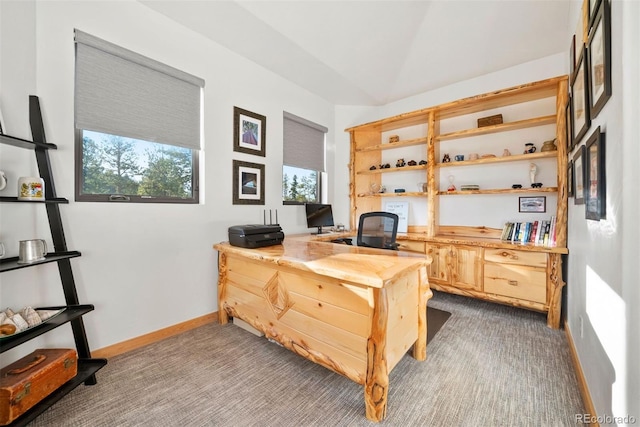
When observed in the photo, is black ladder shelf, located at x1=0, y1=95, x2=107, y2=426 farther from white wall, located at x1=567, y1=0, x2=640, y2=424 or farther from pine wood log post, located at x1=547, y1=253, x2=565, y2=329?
pine wood log post, located at x1=547, y1=253, x2=565, y2=329

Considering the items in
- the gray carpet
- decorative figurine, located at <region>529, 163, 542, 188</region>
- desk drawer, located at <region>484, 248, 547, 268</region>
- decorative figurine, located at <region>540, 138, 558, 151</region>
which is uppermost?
decorative figurine, located at <region>540, 138, 558, 151</region>

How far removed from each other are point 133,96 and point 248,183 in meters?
1.26

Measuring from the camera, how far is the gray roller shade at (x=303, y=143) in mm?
3460

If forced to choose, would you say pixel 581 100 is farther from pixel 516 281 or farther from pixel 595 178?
pixel 516 281

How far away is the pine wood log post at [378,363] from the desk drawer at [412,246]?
6.92 ft

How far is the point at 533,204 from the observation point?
2.92 metres

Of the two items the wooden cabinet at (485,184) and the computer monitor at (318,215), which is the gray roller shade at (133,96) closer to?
the computer monitor at (318,215)

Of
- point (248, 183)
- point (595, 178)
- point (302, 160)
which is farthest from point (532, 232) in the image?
point (248, 183)

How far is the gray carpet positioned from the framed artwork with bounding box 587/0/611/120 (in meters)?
1.67

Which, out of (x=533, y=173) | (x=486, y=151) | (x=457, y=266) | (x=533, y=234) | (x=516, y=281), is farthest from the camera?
(x=486, y=151)

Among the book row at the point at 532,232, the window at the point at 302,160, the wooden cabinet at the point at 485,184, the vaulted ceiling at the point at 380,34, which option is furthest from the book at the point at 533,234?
the window at the point at 302,160

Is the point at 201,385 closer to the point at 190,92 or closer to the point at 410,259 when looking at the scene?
the point at 410,259

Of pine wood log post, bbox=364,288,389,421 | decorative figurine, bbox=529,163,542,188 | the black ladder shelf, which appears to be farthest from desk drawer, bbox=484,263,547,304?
the black ladder shelf

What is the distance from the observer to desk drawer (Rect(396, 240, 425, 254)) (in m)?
3.24
